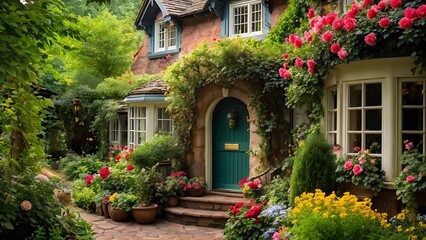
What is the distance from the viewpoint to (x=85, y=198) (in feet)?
34.6

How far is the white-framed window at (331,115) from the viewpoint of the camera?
8.01 meters

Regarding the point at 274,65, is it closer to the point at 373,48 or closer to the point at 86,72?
the point at 373,48

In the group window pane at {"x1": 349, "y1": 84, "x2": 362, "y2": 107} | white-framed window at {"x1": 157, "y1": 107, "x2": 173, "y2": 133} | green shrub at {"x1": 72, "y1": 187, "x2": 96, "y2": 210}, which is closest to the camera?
window pane at {"x1": 349, "y1": 84, "x2": 362, "y2": 107}

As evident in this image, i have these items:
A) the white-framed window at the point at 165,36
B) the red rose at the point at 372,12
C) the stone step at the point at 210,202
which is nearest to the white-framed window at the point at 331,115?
the red rose at the point at 372,12

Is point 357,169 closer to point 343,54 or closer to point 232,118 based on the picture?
point 343,54

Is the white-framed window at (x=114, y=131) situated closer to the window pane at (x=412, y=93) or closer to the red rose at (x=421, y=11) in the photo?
the window pane at (x=412, y=93)

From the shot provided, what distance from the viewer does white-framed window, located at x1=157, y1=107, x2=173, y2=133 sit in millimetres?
12773

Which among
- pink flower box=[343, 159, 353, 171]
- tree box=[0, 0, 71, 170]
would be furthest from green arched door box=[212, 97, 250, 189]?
tree box=[0, 0, 71, 170]

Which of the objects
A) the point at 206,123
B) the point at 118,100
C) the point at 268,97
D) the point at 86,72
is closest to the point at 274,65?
the point at 268,97

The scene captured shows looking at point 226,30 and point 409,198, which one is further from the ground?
point 226,30

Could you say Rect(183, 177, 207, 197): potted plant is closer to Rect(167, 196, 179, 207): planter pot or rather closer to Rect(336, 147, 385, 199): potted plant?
Rect(167, 196, 179, 207): planter pot

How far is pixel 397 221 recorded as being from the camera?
625 cm

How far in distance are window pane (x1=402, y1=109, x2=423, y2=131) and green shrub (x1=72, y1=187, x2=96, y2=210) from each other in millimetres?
6870

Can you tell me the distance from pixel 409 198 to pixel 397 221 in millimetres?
A: 389
